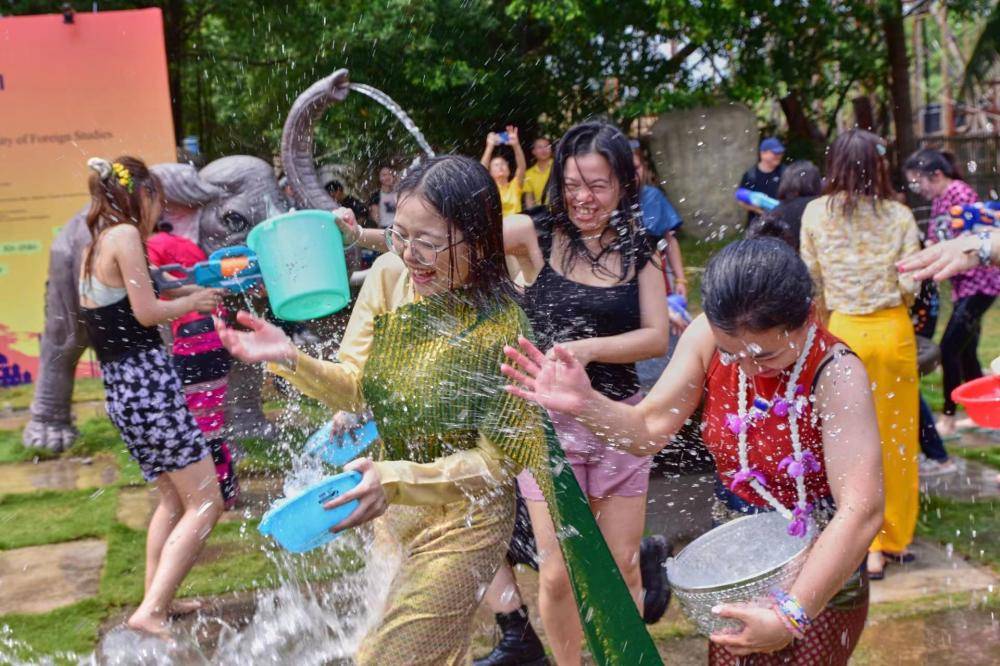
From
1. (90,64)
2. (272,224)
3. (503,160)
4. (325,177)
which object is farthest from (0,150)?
(272,224)

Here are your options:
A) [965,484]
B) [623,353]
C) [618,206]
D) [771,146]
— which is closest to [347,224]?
[618,206]

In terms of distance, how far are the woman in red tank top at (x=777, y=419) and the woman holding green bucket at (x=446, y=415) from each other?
192 mm

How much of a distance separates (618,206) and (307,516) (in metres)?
1.69

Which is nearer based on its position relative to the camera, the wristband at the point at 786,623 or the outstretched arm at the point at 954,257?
the wristband at the point at 786,623

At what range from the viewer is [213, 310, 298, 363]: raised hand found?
263 cm

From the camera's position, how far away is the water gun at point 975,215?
4.35 m

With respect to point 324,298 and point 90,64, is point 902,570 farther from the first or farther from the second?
point 90,64

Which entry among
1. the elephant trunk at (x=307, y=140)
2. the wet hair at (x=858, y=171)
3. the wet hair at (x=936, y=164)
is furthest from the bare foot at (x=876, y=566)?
the wet hair at (x=936, y=164)

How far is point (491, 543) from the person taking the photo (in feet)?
8.76

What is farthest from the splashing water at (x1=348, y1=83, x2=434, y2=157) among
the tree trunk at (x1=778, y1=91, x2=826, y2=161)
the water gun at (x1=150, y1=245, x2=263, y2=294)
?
the tree trunk at (x1=778, y1=91, x2=826, y2=161)

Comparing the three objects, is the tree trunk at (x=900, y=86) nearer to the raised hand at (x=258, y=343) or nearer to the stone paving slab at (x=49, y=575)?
the stone paving slab at (x=49, y=575)

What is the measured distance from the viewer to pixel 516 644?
12.7 feet

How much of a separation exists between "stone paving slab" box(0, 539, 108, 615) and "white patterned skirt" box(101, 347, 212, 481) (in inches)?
34.6

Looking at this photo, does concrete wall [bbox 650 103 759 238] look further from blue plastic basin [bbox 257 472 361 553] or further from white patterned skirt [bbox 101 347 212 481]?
blue plastic basin [bbox 257 472 361 553]
